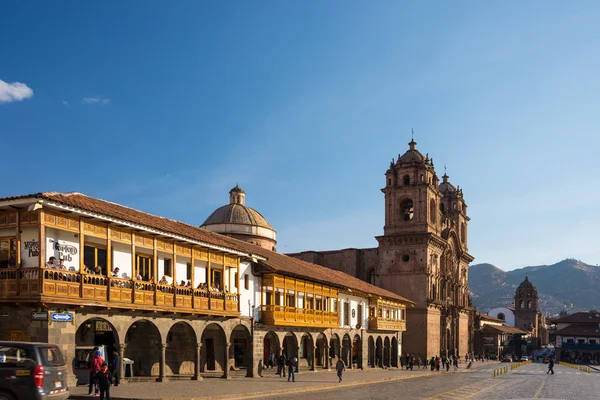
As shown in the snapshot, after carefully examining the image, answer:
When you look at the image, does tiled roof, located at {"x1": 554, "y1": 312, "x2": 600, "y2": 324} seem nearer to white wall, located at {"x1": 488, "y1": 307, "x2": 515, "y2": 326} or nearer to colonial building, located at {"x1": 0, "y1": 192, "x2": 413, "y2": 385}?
white wall, located at {"x1": 488, "y1": 307, "x2": 515, "y2": 326}

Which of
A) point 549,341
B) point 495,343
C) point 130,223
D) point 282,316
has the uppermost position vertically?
point 130,223

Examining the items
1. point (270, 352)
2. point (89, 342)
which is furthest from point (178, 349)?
point (270, 352)

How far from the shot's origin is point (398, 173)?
72750mm

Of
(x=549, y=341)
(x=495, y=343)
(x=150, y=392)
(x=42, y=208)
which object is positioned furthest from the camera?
(x=549, y=341)

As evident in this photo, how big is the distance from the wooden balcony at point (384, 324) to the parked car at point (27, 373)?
128 ft

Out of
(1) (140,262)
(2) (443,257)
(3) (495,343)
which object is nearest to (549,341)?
(3) (495,343)

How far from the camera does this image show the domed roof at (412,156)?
7225 cm

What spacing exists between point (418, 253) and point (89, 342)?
155 feet

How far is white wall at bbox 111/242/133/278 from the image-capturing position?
24734mm

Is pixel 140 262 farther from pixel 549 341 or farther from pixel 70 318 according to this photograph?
pixel 549 341

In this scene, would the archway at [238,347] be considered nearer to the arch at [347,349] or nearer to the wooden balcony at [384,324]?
the arch at [347,349]

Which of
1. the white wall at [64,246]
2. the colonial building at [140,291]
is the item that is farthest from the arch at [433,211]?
the white wall at [64,246]

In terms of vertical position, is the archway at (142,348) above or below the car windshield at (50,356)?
below

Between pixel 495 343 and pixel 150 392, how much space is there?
95055 mm
